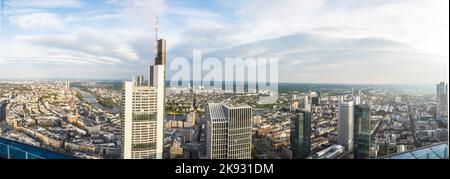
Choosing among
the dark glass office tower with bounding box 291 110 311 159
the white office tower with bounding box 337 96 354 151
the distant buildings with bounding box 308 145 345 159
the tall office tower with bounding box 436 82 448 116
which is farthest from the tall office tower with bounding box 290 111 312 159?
the tall office tower with bounding box 436 82 448 116

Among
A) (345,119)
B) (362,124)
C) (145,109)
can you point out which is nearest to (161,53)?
(145,109)

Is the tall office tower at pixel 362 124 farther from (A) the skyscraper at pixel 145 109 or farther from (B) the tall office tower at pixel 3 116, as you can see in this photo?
(B) the tall office tower at pixel 3 116

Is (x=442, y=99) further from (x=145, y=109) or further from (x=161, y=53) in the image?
(x=145, y=109)

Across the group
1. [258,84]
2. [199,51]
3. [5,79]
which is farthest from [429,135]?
[5,79]

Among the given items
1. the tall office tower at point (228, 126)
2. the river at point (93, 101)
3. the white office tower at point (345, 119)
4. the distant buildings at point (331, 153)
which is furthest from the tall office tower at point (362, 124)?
the river at point (93, 101)

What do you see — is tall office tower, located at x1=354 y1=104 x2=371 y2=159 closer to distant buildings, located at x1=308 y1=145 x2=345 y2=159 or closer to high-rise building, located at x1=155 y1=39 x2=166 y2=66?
distant buildings, located at x1=308 y1=145 x2=345 y2=159

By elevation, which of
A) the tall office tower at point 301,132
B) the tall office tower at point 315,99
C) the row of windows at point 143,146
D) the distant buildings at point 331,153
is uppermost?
the tall office tower at point 315,99
